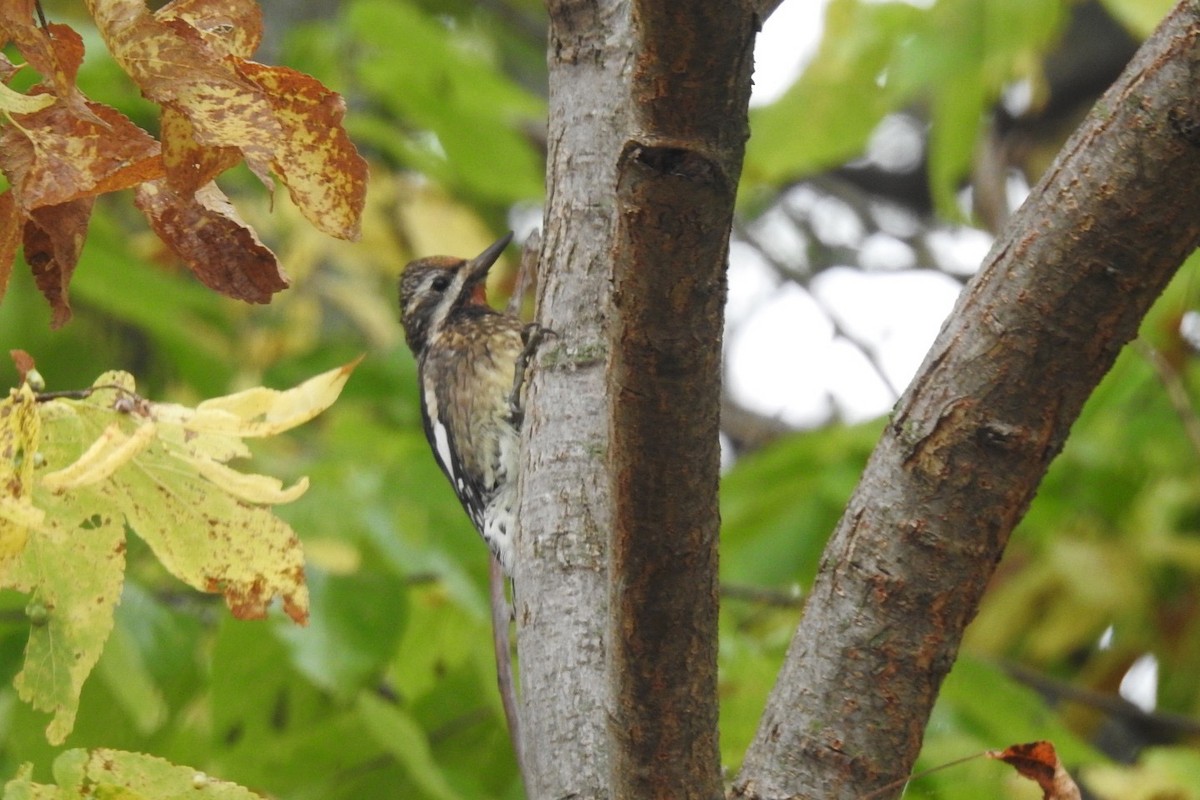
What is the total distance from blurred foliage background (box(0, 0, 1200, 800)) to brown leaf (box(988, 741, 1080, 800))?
40.0 inches

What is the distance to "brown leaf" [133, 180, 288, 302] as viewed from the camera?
1764 mm

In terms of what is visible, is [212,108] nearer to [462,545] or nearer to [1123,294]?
[1123,294]

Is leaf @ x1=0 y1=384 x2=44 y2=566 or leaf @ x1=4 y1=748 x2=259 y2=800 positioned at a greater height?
leaf @ x1=0 y1=384 x2=44 y2=566

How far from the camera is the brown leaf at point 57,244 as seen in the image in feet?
5.77

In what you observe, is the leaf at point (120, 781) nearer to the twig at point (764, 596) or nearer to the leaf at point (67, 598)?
the leaf at point (67, 598)

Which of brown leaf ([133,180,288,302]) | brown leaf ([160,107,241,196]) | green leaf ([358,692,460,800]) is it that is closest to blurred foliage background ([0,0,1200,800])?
green leaf ([358,692,460,800])

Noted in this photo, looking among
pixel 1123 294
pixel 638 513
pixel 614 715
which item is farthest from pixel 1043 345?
pixel 614 715

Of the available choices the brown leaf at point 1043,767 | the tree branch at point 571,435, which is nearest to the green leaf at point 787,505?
the tree branch at point 571,435

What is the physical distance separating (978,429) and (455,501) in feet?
7.19

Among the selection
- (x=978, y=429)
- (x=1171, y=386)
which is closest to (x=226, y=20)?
(x=978, y=429)

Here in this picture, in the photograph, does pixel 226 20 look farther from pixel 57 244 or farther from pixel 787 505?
pixel 787 505

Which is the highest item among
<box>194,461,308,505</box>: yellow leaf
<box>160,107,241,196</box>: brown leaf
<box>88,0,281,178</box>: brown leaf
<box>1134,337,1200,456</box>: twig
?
<box>1134,337,1200,456</box>: twig

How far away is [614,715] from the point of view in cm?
182

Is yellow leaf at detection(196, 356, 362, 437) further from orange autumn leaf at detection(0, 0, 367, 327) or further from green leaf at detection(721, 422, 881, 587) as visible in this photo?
green leaf at detection(721, 422, 881, 587)
